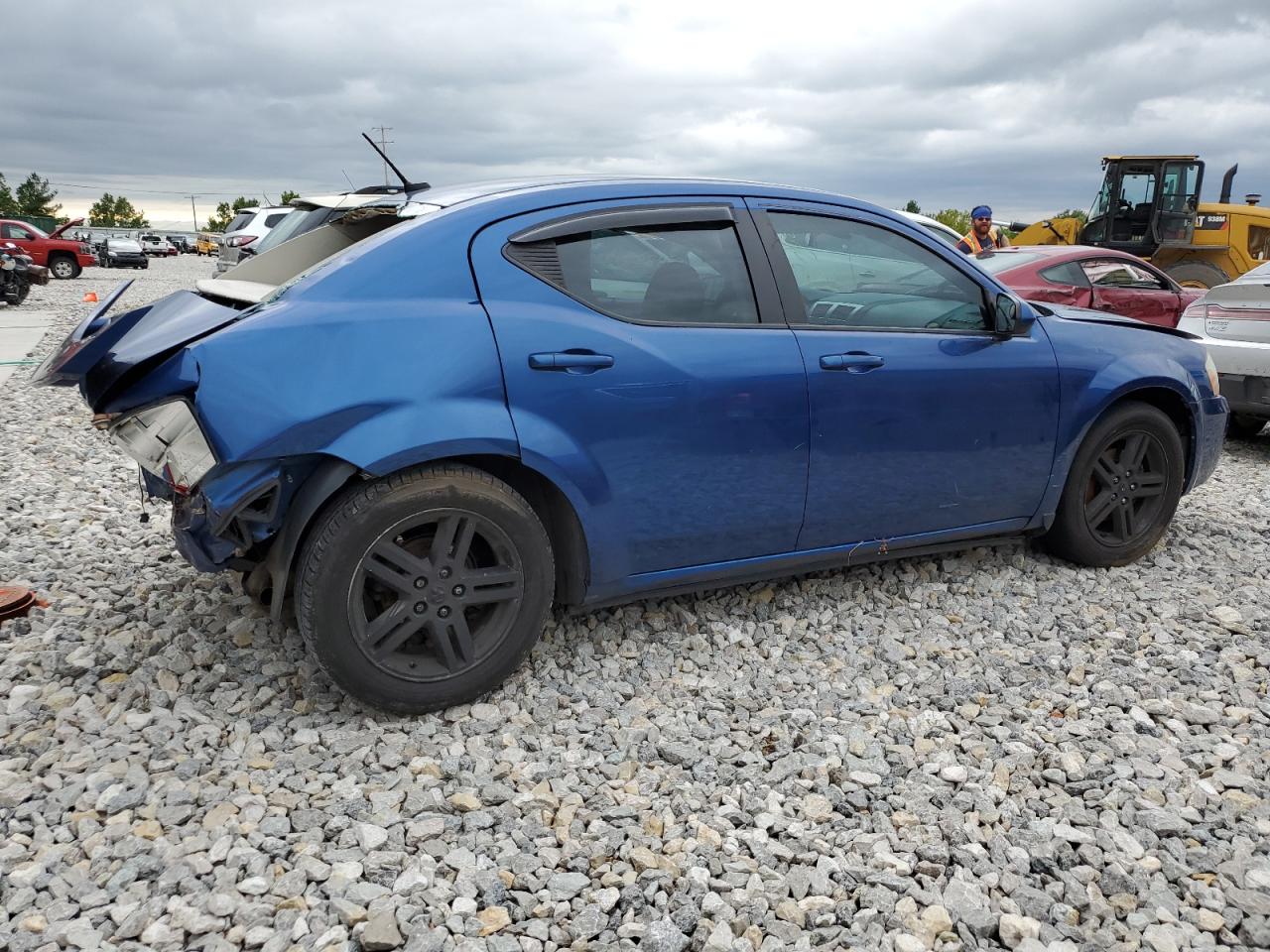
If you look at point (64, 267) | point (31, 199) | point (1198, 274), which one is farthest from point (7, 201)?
point (1198, 274)

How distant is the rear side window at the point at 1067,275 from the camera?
8695mm

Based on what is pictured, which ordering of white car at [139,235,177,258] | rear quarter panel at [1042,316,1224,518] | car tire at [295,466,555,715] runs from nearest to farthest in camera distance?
car tire at [295,466,555,715] < rear quarter panel at [1042,316,1224,518] < white car at [139,235,177,258]

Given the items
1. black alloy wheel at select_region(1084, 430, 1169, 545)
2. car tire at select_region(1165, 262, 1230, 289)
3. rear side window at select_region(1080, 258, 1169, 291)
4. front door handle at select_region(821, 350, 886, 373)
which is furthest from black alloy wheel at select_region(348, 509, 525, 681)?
car tire at select_region(1165, 262, 1230, 289)

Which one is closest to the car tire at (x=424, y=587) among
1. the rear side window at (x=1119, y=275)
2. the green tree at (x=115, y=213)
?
the rear side window at (x=1119, y=275)

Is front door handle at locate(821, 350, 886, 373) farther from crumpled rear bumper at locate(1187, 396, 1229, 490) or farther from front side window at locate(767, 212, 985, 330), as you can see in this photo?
crumpled rear bumper at locate(1187, 396, 1229, 490)

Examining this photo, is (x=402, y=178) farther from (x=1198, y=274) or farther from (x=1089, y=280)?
(x=1198, y=274)

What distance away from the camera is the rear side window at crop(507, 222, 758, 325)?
3.22 meters

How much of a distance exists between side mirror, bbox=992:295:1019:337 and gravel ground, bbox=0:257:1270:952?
1.13m

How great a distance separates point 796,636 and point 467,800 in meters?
1.56

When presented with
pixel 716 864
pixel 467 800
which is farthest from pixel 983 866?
pixel 467 800

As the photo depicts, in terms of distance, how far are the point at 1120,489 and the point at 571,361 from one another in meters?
2.84

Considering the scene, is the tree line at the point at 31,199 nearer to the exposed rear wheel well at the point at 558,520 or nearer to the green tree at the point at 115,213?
the green tree at the point at 115,213

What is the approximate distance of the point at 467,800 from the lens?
2.71 metres

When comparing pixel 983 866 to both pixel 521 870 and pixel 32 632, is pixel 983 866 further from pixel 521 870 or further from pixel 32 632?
pixel 32 632
